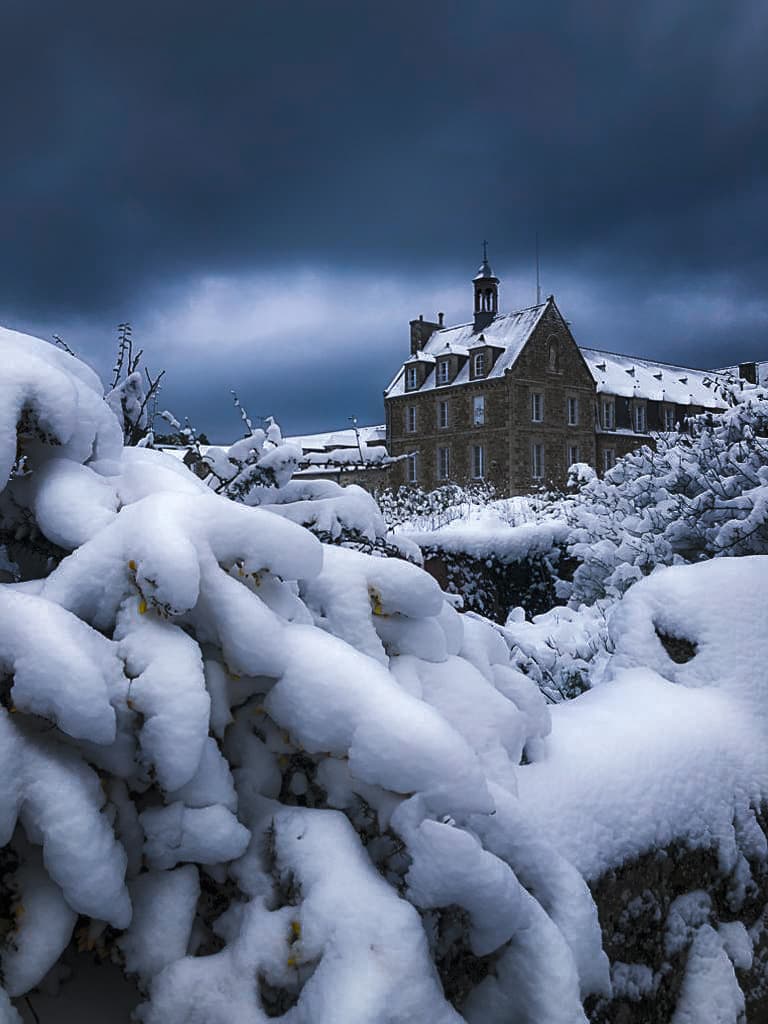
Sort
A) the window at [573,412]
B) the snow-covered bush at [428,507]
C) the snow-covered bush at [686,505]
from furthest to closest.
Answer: the window at [573,412] → the snow-covered bush at [428,507] → the snow-covered bush at [686,505]

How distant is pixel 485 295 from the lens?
32.2 meters

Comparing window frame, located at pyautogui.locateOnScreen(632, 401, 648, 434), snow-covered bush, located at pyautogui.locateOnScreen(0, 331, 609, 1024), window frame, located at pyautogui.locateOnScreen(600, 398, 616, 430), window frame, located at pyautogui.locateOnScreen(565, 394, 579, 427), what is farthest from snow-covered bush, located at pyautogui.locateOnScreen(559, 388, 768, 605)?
window frame, located at pyautogui.locateOnScreen(632, 401, 648, 434)

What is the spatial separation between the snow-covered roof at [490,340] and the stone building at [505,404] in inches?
2.1

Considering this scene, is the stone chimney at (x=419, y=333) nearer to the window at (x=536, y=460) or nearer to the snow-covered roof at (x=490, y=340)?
the snow-covered roof at (x=490, y=340)

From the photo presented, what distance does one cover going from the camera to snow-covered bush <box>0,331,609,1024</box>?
120 centimetres

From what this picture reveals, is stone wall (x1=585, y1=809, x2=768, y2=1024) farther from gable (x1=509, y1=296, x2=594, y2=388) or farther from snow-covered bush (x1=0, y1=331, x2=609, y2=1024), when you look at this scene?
gable (x1=509, y1=296, x2=594, y2=388)

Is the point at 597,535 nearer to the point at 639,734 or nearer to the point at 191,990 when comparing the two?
the point at 639,734

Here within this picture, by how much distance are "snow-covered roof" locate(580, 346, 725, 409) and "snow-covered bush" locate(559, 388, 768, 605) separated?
27.0 m

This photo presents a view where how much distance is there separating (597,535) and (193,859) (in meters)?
5.46

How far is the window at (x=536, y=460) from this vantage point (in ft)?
96.1

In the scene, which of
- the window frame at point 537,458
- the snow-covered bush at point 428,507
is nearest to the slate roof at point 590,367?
the window frame at point 537,458

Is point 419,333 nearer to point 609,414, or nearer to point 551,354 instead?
point 551,354

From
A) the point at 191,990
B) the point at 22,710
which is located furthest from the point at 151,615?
the point at 191,990

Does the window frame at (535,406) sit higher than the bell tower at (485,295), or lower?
lower
